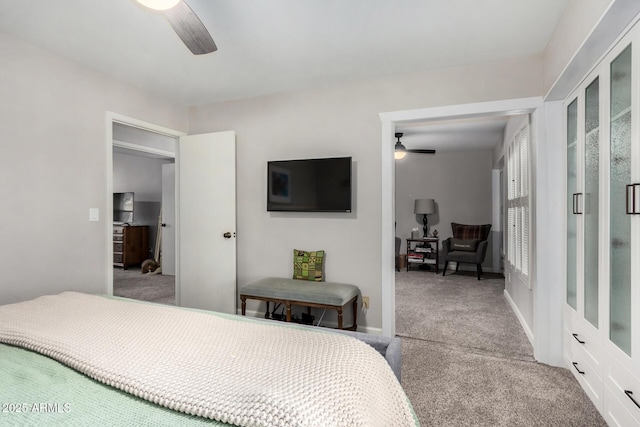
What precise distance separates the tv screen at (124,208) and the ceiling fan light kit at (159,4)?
20.7ft

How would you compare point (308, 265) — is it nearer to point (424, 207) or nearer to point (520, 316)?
point (520, 316)

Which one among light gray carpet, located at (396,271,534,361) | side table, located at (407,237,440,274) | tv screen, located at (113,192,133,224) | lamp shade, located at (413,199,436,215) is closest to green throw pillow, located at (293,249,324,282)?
light gray carpet, located at (396,271,534,361)

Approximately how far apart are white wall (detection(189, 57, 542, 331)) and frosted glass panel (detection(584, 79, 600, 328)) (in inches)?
27.4

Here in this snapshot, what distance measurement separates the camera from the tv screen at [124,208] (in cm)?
699

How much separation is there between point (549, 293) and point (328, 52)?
98.5 inches

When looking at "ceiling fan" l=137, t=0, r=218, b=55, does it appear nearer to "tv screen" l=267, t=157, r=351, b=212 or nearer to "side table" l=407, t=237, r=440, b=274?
"tv screen" l=267, t=157, r=351, b=212

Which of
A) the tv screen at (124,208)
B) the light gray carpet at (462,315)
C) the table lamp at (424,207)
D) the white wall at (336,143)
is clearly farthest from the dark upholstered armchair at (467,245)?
the tv screen at (124,208)

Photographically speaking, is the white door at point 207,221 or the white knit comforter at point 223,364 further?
the white door at point 207,221

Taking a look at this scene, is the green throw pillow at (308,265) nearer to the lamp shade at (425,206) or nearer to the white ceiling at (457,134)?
the white ceiling at (457,134)

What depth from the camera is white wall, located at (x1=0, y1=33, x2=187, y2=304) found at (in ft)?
7.63

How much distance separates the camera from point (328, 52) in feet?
8.50

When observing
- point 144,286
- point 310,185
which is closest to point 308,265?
point 310,185

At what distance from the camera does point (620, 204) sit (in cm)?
168

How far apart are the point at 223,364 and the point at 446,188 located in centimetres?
673
